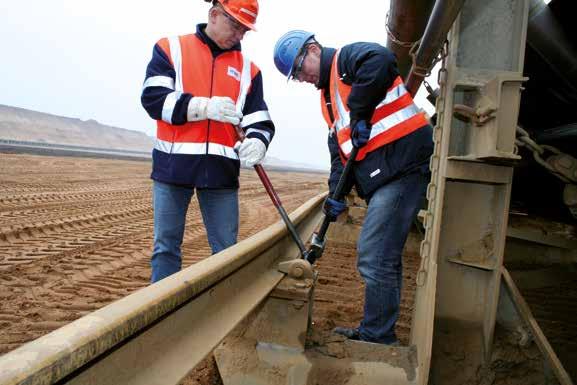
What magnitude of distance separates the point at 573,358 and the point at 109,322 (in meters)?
3.40

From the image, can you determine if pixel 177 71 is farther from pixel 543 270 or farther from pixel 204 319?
pixel 543 270

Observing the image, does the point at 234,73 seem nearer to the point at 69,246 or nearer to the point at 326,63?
the point at 326,63

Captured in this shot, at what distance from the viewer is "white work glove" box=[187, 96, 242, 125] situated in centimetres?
297

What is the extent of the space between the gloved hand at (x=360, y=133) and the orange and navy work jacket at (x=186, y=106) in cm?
82

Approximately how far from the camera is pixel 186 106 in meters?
2.97

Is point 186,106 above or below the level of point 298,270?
above

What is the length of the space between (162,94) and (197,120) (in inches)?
10.3

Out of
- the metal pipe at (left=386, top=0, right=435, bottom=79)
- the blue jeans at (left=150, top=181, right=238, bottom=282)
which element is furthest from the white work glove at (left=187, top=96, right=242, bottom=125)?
the metal pipe at (left=386, top=0, right=435, bottom=79)

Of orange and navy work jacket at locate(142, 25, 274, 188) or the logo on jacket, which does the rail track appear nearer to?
orange and navy work jacket at locate(142, 25, 274, 188)

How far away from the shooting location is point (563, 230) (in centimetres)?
467

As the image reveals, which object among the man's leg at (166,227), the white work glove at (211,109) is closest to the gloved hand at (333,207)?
the white work glove at (211,109)

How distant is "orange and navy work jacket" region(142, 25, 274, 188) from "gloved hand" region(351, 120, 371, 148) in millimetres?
821

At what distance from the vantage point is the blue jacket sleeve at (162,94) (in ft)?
9.77

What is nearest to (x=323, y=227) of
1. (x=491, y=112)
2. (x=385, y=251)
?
(x=385, y=251)
